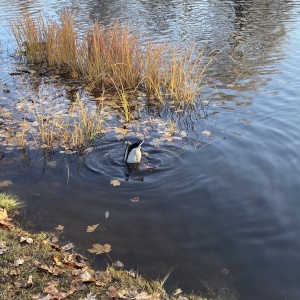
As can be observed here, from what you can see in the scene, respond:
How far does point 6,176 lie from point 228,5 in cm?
2109

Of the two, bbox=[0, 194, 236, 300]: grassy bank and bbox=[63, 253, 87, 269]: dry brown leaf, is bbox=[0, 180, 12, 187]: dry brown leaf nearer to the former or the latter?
bbox=[0, 194, 236, 300]: grassy bank

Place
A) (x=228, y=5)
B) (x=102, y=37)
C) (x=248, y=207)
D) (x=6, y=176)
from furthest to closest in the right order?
(x=228, y=5) < (x=102, y=37) < (x=6, y=176) < (x=248, y=207)

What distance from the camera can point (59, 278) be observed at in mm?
4480

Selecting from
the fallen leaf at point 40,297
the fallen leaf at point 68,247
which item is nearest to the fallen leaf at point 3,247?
the fallen leaf at point 68,247

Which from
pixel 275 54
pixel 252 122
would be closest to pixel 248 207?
pixel 252 122

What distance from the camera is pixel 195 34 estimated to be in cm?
1784

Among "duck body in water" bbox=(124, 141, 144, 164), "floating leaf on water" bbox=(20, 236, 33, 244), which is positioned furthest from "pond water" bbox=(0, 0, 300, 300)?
"floating leaf on water" bbox=(20, 236, 33, 244)

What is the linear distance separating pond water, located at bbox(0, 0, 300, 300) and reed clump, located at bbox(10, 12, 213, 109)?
1029 mm

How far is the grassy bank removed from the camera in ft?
13.9

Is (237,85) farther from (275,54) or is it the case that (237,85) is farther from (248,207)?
(248,207)

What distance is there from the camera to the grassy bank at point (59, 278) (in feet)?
13.9

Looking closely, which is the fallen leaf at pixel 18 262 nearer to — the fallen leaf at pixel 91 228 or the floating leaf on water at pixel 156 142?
the fallen leaf at pixel 91 228

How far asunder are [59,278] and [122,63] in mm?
7213

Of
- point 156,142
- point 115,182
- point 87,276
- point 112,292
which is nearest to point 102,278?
point 87,276
